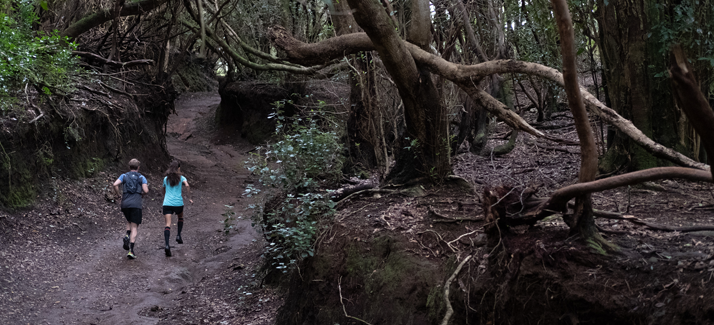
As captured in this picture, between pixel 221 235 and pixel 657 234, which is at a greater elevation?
pixel 657 234

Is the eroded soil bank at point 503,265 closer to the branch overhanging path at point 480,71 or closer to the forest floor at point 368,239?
→ the forest floor at point 368,239

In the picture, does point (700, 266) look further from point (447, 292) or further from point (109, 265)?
point (109, 265)

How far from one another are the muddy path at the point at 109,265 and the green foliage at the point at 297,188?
0.68 metres

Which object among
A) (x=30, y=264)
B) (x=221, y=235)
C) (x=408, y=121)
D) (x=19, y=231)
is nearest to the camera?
(x=408, y=121)

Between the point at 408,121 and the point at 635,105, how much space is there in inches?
107

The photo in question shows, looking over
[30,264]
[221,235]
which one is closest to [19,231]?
[30,264]

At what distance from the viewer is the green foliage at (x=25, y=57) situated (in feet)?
22.6

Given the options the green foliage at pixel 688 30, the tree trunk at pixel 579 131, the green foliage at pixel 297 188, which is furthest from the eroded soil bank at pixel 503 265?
the green foliage at pixel 688 30

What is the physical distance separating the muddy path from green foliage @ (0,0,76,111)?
2.41m

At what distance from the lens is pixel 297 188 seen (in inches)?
270

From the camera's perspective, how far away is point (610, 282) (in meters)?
3.40

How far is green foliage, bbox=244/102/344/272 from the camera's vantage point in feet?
20.0

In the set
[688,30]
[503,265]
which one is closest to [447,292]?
[503,265]

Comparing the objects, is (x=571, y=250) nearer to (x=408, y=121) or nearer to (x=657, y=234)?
(x=657, y=234)
